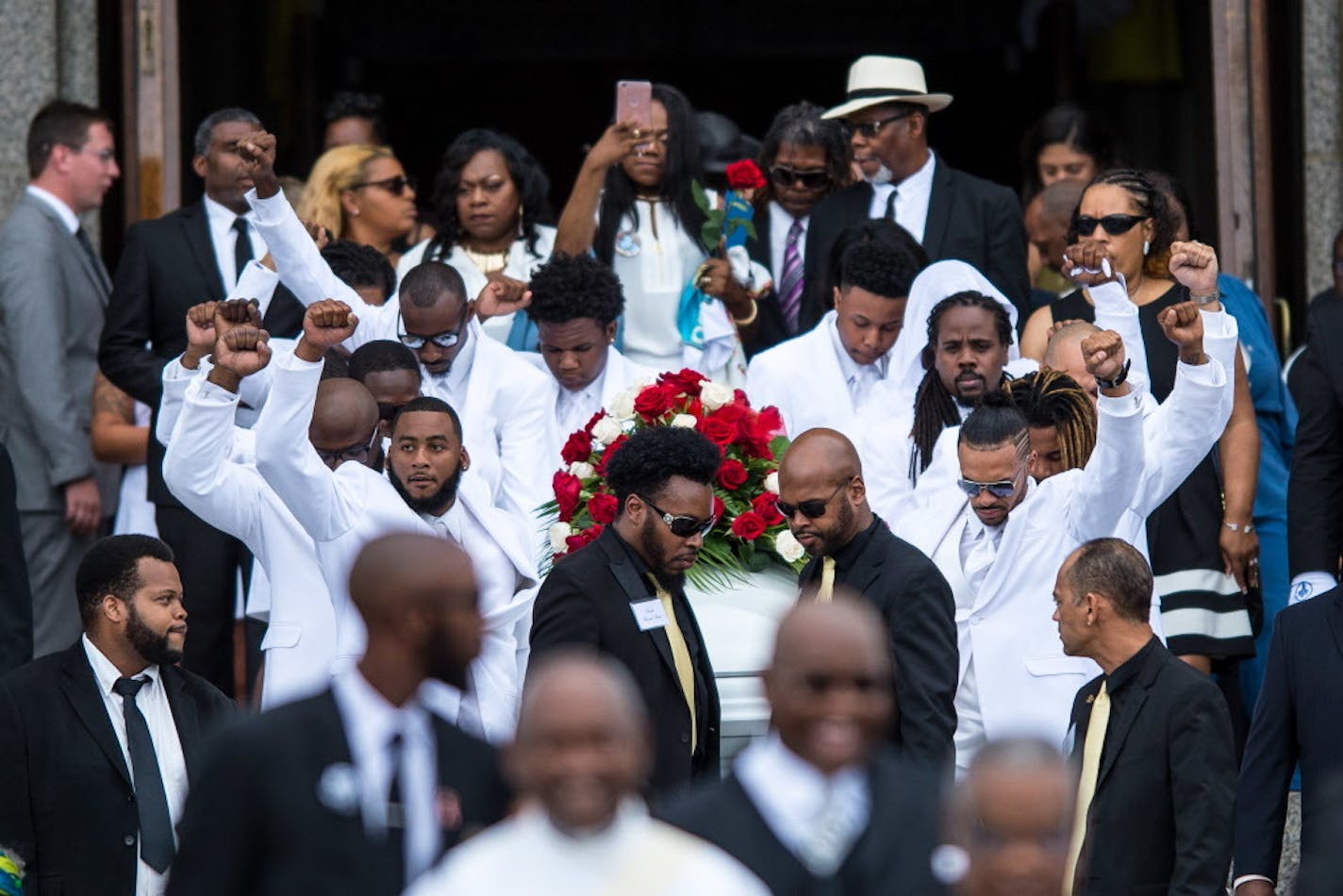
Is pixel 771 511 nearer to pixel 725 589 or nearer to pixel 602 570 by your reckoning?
pixel 725 589

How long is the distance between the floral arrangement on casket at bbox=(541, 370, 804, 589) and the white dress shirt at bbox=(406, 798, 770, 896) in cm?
379

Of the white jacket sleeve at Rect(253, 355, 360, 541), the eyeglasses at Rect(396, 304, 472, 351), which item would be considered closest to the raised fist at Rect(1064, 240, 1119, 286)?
the eyeglasses at Rect(396, 304, 472, 351)

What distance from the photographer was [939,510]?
7.90 m

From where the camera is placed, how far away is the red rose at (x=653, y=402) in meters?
8.12

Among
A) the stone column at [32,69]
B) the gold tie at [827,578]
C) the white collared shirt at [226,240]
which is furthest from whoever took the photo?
the stone column at [32,69]

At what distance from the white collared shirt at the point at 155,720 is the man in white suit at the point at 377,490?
0.54 metres

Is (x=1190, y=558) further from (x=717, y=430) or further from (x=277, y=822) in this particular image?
(x=277, y=822)

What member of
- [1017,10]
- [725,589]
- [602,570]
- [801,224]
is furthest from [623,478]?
[1017,10]

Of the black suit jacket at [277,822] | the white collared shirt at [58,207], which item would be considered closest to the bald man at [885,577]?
the black suit jacket at [277,822]

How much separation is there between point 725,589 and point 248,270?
224cm

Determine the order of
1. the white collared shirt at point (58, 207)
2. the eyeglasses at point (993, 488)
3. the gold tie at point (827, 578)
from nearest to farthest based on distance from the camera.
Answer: the gold tie at point (827, 578) < the eyeglasses at point (993, 488) < the white collared shirt at point (58, 207)

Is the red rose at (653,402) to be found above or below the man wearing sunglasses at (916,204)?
below

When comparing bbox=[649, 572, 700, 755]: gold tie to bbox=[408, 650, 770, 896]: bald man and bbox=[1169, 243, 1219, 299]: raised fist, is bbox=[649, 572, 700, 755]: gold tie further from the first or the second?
bbox=[408, 650, 770, 896]: bald man

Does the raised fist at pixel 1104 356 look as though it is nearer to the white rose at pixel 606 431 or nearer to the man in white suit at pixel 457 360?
the white rose at pixel 606 431
